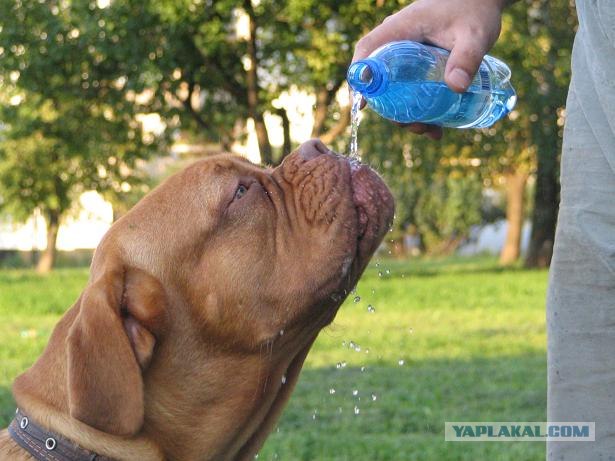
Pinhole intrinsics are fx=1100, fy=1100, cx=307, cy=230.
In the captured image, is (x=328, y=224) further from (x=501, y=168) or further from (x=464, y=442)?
(x=501, y=168)

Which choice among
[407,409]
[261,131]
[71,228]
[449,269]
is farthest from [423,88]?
[71,228]

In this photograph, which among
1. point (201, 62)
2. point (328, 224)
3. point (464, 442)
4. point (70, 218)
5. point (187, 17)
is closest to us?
point (328, 224)

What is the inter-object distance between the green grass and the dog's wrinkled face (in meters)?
0.52

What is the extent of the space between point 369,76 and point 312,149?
0.41 meters

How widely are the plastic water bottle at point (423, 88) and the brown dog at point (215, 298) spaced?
285 mm

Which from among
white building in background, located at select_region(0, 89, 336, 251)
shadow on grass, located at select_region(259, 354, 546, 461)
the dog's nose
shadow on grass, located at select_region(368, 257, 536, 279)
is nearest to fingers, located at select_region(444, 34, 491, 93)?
the dog's nose

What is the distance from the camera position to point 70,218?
29.4 m

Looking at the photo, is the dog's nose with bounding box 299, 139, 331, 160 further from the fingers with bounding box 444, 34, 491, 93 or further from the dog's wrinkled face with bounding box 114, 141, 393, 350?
the fingers with bounding box 444, 34, 491, 93

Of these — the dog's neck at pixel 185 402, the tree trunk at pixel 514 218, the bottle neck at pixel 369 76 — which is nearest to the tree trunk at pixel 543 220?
the tree trunk at pixel 514 218

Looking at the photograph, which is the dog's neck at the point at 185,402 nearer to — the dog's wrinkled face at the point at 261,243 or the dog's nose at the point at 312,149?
the dog's wrinkled face at the point at 261,243

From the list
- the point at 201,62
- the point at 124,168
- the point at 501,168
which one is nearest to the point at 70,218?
the point at 124,168

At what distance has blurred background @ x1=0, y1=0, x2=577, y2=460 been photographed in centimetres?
1295

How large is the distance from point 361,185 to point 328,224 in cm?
21

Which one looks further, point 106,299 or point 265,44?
point 265,44
